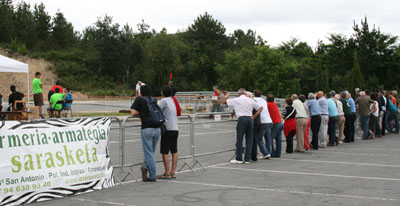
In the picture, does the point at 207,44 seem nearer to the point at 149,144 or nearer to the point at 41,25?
the point at 41,25

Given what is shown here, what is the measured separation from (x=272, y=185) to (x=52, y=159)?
4.17 metres

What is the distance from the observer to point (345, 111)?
1908cm

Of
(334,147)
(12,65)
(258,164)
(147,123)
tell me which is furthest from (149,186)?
(12,65)

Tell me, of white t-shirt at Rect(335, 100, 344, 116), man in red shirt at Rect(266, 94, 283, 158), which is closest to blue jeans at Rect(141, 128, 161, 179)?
man in red shirt at Rect(266, 94, 283, 158)

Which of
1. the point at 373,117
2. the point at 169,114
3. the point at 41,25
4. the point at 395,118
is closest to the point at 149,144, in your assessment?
the point at 169,114

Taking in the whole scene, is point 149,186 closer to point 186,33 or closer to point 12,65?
point 12,65

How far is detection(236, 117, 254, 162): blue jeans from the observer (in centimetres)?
1248

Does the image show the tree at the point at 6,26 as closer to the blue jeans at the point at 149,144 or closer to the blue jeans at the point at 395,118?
the blue jeans at the point at 395,118

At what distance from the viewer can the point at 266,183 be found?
9641 millimetres

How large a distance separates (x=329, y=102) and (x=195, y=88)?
6369 cm

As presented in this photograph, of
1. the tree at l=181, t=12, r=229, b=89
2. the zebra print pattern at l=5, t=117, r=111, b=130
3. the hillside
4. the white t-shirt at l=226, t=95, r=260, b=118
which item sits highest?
the tree at l=181, t=12, r=229, b=89

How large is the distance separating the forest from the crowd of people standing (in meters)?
37.2

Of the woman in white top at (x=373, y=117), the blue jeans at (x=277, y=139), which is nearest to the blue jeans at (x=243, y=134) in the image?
the blue jeans at (x=277, y=139)

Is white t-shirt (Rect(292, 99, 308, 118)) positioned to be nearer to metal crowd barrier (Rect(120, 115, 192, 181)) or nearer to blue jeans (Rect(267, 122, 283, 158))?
blue jeans (Rect(267, 122, 283, 158))
